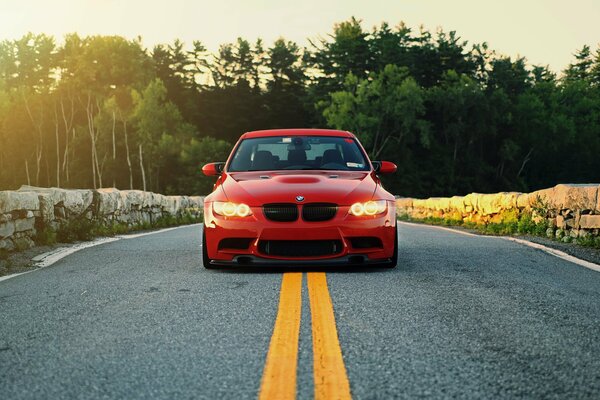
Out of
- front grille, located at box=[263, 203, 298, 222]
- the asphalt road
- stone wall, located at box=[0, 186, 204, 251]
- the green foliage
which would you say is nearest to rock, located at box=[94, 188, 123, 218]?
stone wall, located at box=[0, 186, 204, 251]

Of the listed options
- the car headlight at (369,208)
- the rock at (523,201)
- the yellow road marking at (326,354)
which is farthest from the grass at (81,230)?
the rock at (523,201)

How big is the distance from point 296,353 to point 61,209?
913cm

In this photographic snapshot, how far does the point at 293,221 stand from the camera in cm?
708

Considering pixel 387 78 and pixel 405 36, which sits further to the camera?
pixel 405 36

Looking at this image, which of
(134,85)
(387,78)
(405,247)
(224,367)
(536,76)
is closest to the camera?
(224,367)

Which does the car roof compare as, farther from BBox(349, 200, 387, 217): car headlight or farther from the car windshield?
BBox(349, 200, 387, 217): car headlight

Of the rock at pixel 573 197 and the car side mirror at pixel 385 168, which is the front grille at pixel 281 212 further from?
the rock at pixel 573 197

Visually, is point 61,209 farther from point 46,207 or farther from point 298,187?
point 298,187

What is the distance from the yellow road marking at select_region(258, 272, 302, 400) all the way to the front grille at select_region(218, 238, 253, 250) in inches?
53.2

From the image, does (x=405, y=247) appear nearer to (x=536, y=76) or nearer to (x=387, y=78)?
(x=387, y=78)

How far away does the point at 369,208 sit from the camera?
23.7 feet

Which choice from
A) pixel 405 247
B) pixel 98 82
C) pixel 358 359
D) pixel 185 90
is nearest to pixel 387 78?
pixel 185 90

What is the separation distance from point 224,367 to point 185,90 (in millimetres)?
80228

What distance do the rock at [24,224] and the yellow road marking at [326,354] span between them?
19.0 ft
